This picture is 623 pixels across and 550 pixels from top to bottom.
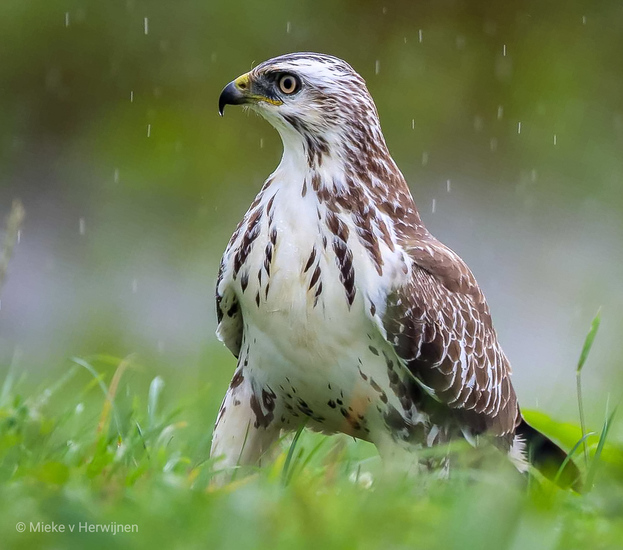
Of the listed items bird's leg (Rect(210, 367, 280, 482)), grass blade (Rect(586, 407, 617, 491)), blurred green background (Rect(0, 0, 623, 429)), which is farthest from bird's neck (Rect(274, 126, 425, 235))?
blurred green background (Rect(0, 0, 623, 429))

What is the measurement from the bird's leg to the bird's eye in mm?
1062

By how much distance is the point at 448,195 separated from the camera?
1277 cm

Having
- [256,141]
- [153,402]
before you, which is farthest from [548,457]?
[256,141]

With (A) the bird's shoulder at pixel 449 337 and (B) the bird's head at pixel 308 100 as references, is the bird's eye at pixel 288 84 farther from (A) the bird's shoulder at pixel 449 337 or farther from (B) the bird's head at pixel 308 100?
(A) the bird's shoulder at pixel 449 337

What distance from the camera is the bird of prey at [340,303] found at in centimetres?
417

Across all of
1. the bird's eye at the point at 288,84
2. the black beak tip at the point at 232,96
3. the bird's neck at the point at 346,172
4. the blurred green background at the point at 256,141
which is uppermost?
the bird's eye at the point at 288,84

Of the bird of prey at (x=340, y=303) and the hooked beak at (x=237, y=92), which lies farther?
the hooked beak at (x=237, y=92)

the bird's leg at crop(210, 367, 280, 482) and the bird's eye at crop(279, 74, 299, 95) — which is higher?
the bird's eye at crop(279, 74, 299, 95)

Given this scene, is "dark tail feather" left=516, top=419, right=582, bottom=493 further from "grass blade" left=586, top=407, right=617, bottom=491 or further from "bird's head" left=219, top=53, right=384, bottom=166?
"bird's head" left=219, top=53, right=384, bottom=166

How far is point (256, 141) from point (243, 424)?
8226 millimetres

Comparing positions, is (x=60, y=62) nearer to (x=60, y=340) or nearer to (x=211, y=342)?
(x=60, y=340)

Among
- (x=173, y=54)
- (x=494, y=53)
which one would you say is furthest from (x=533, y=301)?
(x=173, y=54)

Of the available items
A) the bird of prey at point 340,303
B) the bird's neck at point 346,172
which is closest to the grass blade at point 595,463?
the bird of prey at point 340,303

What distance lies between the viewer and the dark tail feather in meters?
4.05
